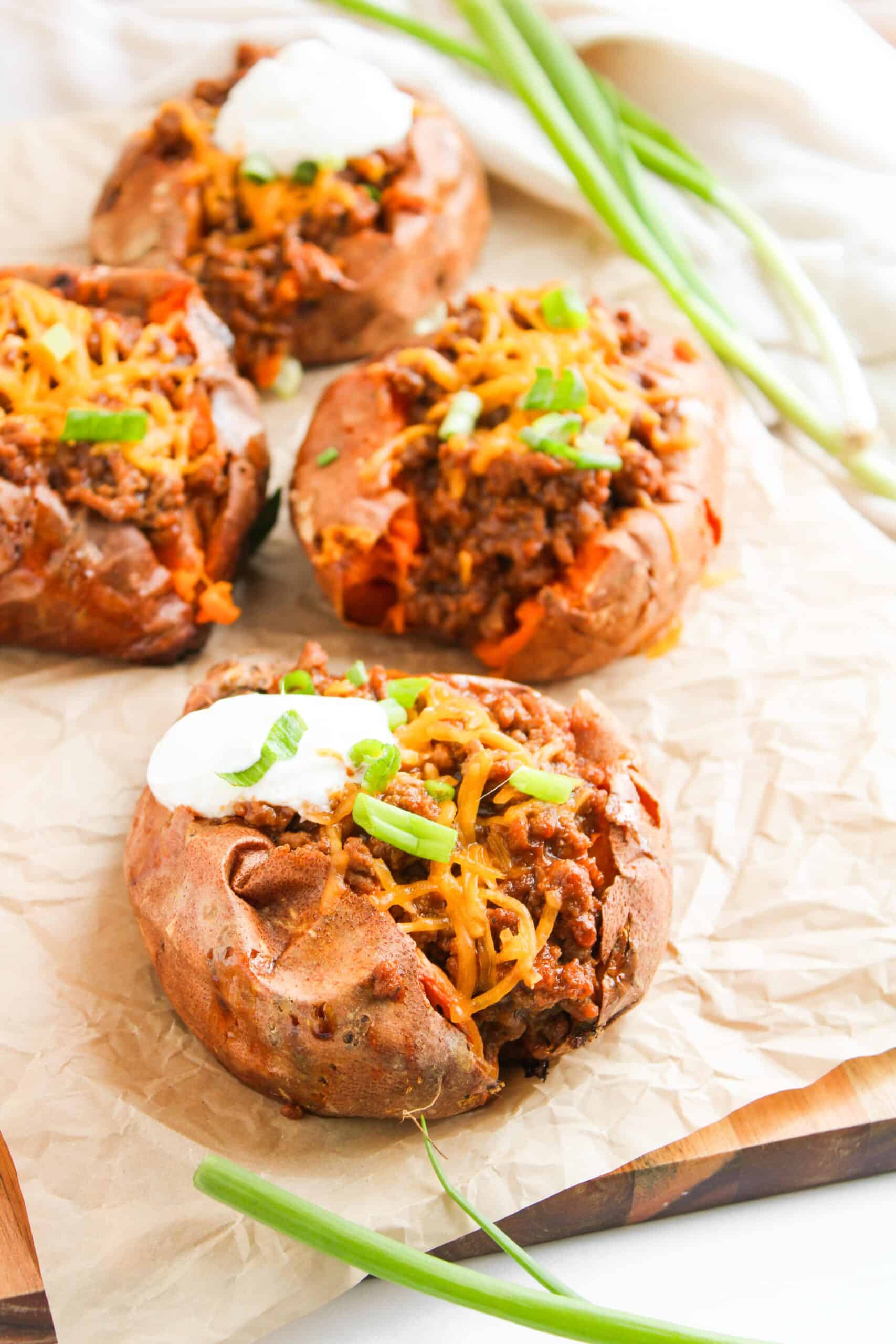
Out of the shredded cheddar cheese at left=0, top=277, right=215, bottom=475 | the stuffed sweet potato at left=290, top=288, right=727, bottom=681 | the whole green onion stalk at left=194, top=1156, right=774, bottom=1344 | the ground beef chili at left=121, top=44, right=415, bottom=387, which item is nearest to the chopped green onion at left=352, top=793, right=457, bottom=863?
the whole green onion stalk at left=194, top=1156, right=774, bottom=1344

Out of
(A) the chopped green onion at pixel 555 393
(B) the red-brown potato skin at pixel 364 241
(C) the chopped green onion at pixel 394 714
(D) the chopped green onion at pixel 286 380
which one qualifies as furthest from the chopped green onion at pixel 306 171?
(C) the chopped green onion at pixel 394 714

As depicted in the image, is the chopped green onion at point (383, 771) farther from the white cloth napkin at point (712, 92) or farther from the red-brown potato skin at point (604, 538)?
the white cloth napkin at point (712, 92)

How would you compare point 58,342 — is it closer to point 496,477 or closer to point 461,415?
point 461,415

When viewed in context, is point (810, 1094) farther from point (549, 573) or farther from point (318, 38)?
point (318, 38)

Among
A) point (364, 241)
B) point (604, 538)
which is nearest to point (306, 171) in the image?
point (364, 241)

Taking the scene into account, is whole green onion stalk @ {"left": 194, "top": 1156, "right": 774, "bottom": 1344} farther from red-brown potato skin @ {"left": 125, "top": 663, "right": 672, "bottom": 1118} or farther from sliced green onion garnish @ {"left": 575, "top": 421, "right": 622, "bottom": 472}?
sliced green onion garnish @ {"left": 575, "top": 421, "right": 622, "bottom": 472}
